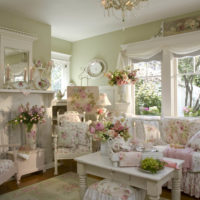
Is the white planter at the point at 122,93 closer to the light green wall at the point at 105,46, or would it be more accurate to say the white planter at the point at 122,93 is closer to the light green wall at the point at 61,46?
the light green wall at the point at 105,46

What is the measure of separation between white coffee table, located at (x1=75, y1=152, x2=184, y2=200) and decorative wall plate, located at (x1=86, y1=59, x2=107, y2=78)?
3100mm

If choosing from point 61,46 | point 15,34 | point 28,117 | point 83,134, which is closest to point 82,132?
point 83,134

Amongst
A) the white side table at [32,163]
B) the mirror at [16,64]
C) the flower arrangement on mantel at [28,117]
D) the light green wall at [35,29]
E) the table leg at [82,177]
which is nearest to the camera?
the table leg at [82,177]

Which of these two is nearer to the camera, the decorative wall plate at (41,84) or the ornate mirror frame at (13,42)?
the ornate mirror frame at (13,42)

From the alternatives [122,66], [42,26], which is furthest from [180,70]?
[42,26]

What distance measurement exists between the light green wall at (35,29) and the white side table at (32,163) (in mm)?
1846

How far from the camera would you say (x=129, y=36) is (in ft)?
16.6

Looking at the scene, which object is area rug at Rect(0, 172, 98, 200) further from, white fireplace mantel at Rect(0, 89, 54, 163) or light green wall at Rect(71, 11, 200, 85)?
light green wall at Rect(71, 11, 200, 85)

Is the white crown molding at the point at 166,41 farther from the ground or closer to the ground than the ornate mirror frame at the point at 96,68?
farther from the ground

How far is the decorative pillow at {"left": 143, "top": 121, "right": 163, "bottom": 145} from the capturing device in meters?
3.98

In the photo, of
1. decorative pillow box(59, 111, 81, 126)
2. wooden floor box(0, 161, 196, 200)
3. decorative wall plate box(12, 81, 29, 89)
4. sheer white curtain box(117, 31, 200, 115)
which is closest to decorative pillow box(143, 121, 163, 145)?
sheer white curtain box(117, 31, 200, 115)

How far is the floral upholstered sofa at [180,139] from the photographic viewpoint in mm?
3141

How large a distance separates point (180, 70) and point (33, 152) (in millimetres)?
3193


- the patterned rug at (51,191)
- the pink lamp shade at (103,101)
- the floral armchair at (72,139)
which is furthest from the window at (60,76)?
the patterned rug at (51,191)
